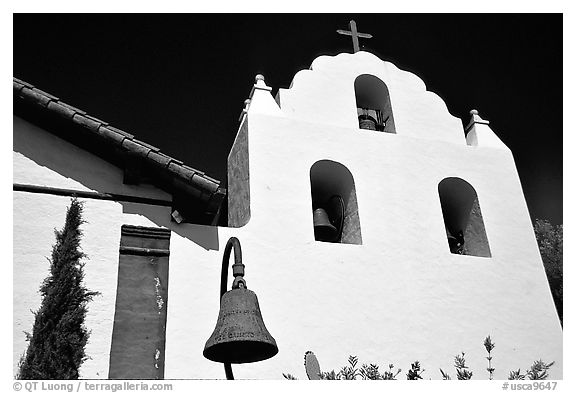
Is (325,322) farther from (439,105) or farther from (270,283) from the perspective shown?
(439,105)

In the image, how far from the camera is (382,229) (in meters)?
9.73

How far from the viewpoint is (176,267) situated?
801 centimetres

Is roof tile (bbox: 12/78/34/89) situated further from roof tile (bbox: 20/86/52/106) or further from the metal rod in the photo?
the metal rod

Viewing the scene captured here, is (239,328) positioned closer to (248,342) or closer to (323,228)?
(248,342)

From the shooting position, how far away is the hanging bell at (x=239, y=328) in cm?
563

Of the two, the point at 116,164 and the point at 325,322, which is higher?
the point at 116,164

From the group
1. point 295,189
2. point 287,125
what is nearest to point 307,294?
point 295,189

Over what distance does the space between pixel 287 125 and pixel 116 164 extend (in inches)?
120

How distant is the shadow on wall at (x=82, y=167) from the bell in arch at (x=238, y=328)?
7.39ft

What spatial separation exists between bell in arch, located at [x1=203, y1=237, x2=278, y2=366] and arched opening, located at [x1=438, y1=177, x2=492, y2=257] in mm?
5399

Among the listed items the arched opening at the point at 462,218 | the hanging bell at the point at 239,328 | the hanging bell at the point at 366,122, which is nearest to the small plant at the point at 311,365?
the hanging bell at the point at 239,328

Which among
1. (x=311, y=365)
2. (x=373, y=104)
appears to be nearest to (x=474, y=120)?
(x=373, y=104)

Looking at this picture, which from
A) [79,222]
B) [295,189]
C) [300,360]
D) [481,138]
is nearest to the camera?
[79,222]

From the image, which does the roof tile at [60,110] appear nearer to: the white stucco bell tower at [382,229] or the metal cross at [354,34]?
the white stucco bell tower at [382,229]
